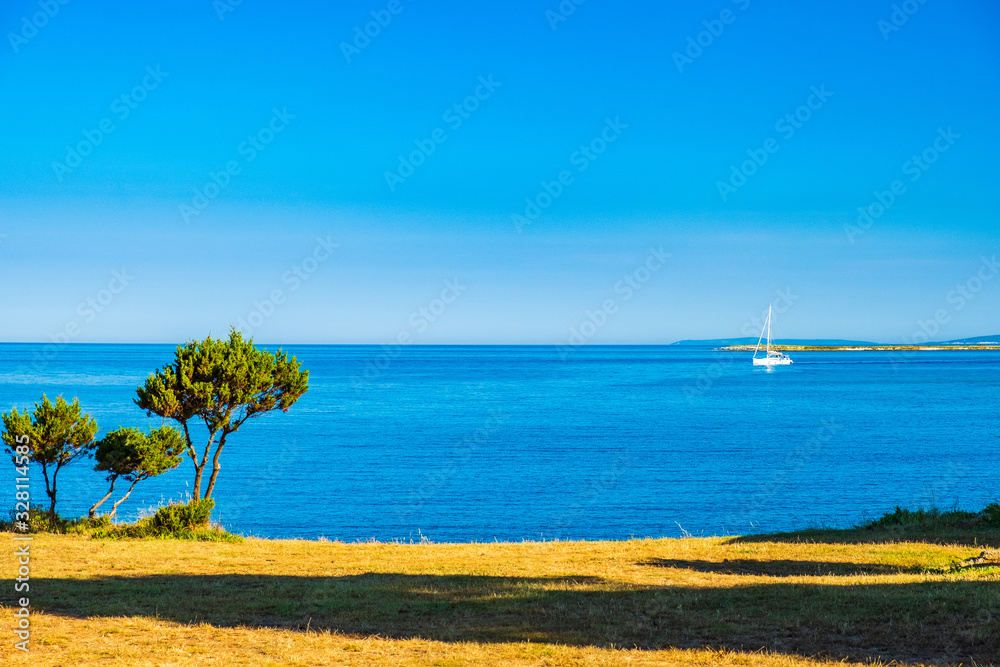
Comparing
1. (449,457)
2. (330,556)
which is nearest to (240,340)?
(330,556)

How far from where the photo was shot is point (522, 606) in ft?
40.9

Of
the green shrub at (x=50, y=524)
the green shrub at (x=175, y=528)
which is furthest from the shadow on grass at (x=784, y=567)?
the green shrub at (x=50, y=524)

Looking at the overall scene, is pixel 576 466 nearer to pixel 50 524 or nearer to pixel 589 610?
pixel 50 524

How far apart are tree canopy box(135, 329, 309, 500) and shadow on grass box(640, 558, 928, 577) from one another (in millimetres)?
16462

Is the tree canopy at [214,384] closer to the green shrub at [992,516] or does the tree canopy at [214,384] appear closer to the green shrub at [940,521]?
the green shrub at [940,521]

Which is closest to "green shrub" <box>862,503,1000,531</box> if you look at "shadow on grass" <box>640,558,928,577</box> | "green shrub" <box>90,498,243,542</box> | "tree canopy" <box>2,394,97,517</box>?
"shadow on grass" <box>640,558,928,577</box>

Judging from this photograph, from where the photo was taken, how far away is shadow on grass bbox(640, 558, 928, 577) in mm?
15719

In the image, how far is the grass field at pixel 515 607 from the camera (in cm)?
966

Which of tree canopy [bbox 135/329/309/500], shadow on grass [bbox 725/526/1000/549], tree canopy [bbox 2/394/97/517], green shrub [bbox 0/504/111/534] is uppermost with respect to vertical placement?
tree canopy [bbox 135/329/309/500]

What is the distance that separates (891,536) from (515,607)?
44.0ft

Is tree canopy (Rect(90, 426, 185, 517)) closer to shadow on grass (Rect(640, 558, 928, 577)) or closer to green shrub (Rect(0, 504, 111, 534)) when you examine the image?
green shrub (Rect(0, 504, 111, 534))

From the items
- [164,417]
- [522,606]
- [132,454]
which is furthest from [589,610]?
[164,417]

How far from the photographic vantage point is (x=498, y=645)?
10070 millimetres

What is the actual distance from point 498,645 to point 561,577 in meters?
5.77
